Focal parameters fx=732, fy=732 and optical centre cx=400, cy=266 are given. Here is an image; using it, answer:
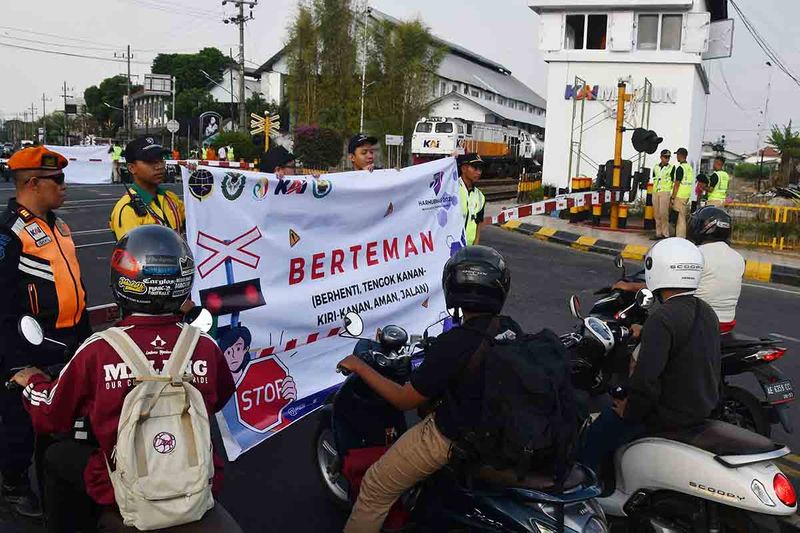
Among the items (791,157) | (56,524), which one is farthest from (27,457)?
(791,157)

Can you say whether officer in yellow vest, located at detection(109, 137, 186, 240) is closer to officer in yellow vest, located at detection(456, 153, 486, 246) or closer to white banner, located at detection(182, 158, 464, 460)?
white banner, located at detection(182, 158, 464, 460)

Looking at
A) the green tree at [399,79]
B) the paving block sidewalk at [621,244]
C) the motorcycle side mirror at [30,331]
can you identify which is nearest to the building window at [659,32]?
the paving block sidewalk at [621,244]

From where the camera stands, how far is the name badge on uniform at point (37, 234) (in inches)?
145

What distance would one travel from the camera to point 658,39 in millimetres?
24891

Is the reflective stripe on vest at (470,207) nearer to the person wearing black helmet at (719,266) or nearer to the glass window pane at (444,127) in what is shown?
the person wearing black helmet at (719,266)

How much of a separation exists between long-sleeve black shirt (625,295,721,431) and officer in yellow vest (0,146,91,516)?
2806 millimetres

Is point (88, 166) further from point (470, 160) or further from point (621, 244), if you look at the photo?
point (470, 160)

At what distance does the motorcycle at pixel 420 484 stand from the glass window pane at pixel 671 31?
24.4 metres

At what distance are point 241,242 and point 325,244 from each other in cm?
76

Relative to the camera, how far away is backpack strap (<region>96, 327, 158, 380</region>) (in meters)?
2.26

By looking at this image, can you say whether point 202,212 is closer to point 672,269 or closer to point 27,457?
point 27,457

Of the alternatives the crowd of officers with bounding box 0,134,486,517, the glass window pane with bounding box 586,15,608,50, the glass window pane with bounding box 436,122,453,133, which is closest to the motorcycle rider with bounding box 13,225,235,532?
the crowd of officers with bounding box 0,134,486,517

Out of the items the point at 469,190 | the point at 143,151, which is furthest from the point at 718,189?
the point at 143,151

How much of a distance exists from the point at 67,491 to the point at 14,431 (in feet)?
4.19
